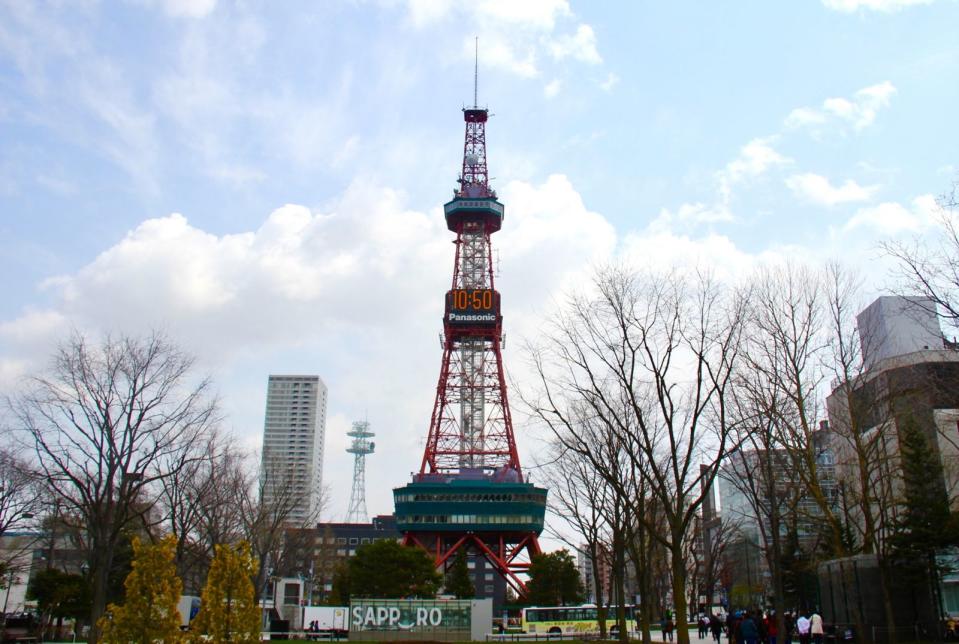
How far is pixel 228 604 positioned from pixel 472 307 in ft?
237

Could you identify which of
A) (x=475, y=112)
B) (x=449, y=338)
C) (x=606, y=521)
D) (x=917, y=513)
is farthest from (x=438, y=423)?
(x=917, y=513)

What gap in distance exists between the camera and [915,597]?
27.2m

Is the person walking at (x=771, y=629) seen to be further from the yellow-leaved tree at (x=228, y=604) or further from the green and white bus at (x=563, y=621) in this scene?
the green and white bus at (x=563, y=621)

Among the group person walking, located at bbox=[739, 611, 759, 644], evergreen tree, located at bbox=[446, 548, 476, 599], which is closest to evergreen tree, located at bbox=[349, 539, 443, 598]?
evergreen tree, located at bbox=[446, 548, 476, 599]

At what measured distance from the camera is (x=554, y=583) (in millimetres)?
72500

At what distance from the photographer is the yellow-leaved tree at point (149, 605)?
57.0 ft

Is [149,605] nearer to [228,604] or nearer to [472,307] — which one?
[228,604]

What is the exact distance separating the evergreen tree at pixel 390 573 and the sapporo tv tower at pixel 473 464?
637 inches

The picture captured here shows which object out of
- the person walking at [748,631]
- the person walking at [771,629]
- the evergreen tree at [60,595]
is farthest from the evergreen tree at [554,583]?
the person walking at [748,631]

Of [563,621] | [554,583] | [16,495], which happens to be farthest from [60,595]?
[554,583]

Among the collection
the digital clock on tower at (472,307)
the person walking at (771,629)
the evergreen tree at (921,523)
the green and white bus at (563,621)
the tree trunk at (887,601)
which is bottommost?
the green and white bus at (563,621)

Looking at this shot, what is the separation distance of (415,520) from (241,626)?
68.8 m

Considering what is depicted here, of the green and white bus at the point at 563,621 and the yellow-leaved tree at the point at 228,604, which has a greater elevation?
the yellow-leaved tree at the point at 228,604

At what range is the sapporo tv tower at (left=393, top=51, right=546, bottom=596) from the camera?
84438mm
